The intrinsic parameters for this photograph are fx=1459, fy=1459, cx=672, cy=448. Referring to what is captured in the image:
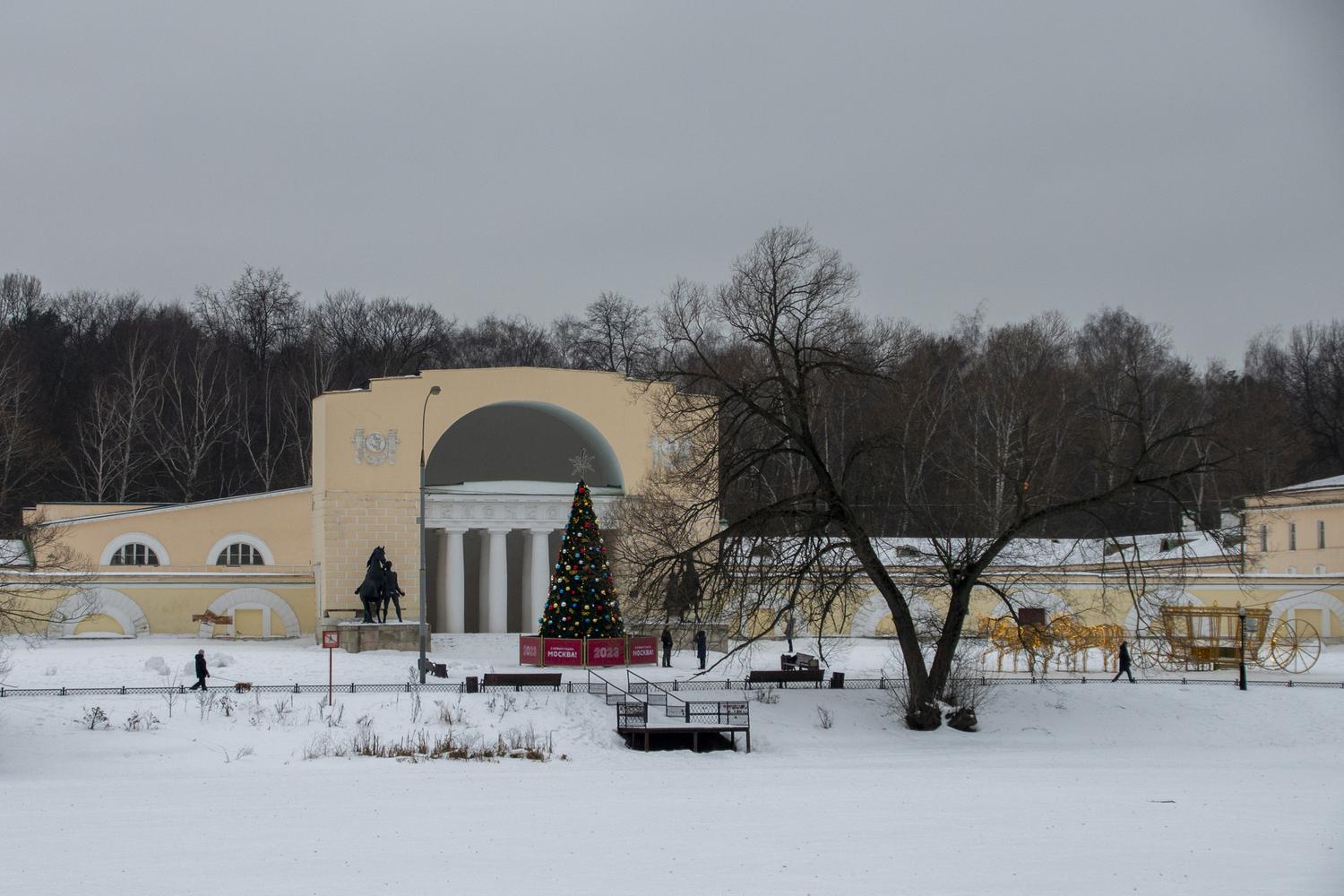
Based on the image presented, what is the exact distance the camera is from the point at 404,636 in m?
46.2

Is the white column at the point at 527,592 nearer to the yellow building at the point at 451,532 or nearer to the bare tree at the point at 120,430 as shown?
the yellow building at the point at 451,532

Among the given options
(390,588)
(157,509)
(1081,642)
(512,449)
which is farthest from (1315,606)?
(157,509)

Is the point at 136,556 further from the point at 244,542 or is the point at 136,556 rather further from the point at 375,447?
the point at 375,447

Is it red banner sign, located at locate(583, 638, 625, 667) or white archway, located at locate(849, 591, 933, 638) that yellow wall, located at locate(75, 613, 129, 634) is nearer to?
red banner sign, located at locate(583, 638, 625, 667)

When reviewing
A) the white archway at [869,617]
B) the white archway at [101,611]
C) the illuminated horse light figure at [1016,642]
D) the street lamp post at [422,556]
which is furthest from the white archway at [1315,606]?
the white archway at [101,611]

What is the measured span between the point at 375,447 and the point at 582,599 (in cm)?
1244

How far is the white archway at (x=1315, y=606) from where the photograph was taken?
52156mm

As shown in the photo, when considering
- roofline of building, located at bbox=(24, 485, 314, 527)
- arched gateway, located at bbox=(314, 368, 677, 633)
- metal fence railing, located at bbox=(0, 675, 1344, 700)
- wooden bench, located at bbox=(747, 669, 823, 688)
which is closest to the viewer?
metal fence railing, located at bbox=(0, 675, 1344, 700)

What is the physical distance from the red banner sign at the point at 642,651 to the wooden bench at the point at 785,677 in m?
5.15

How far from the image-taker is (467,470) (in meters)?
55.3

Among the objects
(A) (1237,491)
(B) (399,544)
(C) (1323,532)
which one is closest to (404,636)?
(B) (399,544)

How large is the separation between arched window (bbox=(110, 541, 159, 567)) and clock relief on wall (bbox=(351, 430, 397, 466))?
9413 millimetres

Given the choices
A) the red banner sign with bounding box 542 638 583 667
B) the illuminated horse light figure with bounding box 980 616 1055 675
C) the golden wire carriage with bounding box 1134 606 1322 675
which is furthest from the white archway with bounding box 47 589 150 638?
the golden wire carriage with bounding box 1134 606 1322 675

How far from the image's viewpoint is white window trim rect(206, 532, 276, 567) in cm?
5319
